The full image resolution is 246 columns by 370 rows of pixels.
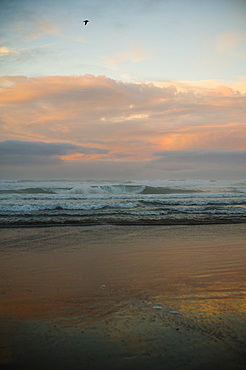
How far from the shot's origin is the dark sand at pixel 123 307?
2766mm

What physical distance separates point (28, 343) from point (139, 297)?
179 cm

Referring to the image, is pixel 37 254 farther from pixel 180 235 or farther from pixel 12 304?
pixel 180 235

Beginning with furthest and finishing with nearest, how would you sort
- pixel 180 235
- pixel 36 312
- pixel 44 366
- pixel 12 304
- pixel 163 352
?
pixel 180 235 → pixel 12 304 → pixel 36 312 → pixel 163 352 → pixel 44 366

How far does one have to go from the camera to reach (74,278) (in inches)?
208

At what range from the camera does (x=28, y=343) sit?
298 cm

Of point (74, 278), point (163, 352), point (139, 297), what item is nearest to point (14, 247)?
point (74, 278)

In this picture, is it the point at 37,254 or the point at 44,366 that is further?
the point at 37,254

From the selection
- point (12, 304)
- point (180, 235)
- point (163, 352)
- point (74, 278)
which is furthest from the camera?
point (180, 235)

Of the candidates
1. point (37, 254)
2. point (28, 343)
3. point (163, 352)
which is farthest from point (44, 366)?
point (37, 254)

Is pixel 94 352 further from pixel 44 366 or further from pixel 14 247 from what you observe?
pixel 14 247

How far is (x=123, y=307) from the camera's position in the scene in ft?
12.8

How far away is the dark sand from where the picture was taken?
2.77 meters

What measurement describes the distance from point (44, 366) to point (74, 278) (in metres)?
2.68

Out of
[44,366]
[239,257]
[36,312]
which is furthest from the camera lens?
[239,257]
